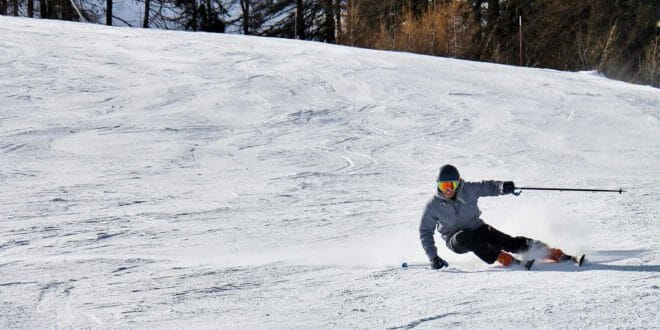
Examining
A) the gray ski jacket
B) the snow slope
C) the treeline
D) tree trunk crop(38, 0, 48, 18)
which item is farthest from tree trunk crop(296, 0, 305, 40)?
the gray ski jacket

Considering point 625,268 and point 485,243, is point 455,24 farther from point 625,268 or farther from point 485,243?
point 625,268

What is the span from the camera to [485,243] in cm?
637

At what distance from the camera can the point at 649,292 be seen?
520cm

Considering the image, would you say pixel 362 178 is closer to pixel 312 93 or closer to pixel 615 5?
pixel 312 93

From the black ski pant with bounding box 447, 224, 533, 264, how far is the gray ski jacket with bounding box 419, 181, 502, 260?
0.09m

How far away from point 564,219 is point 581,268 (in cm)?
170

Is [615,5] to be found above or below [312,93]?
above

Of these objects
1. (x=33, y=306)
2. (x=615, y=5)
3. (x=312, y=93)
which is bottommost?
(x=33, y=306)

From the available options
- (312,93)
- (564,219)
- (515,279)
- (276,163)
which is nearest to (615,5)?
(312,93)

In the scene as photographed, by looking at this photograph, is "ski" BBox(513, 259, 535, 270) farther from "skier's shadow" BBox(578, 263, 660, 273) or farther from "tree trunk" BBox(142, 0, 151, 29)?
"tree trunk" BBox(142, 0, 151, 29)

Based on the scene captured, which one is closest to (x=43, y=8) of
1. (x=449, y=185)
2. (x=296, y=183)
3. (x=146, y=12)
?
(x=146, y=12)

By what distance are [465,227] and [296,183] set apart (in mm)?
3650

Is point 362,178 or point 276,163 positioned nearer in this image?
point 362,178

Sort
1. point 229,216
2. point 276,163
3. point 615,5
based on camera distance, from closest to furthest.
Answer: point 229,216 < point 276,163 < point 615,5
